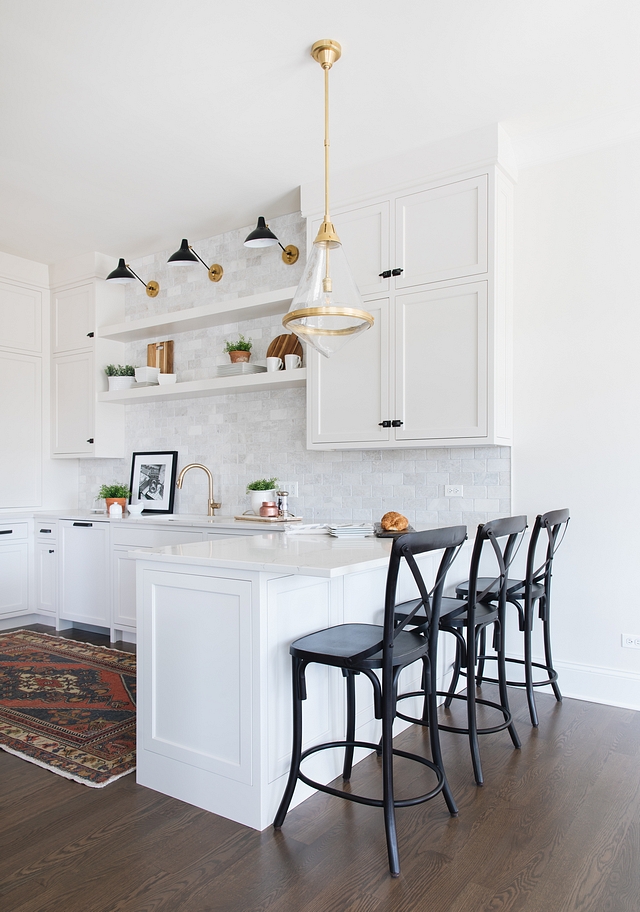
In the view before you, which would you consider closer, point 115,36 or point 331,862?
point 331,862

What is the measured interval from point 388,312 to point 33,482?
3.58 m

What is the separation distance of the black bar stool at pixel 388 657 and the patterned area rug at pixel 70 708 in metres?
0.94

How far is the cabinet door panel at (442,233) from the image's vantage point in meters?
3.36

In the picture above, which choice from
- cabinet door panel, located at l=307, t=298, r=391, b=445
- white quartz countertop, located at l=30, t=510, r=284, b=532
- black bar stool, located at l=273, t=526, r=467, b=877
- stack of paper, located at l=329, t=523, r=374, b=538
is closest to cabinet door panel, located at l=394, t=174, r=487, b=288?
cabinet door panel, located at l=307, t=298, r=391, b=445

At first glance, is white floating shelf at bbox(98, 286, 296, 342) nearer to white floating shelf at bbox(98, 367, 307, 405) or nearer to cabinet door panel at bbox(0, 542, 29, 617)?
white floating shelf at bbox(98, 367, 307, 405)

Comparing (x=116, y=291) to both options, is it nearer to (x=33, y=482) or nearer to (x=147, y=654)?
A: (x=33, y=482)

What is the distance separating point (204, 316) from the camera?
15.0 ft

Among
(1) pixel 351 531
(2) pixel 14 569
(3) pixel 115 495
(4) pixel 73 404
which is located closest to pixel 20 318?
(4) pixel 73 404

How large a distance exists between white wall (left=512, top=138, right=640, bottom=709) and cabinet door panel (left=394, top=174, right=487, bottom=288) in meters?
0.36

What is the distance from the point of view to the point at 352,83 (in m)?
2.99

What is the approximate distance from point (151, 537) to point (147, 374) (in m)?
1.39

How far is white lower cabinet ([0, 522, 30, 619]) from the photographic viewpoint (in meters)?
4.99

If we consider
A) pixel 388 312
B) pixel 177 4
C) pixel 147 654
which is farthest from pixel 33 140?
pixel 147 654

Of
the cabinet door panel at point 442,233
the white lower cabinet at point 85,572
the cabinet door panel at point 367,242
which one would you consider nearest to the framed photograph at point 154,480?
the white lower cabinet at point 85,572
